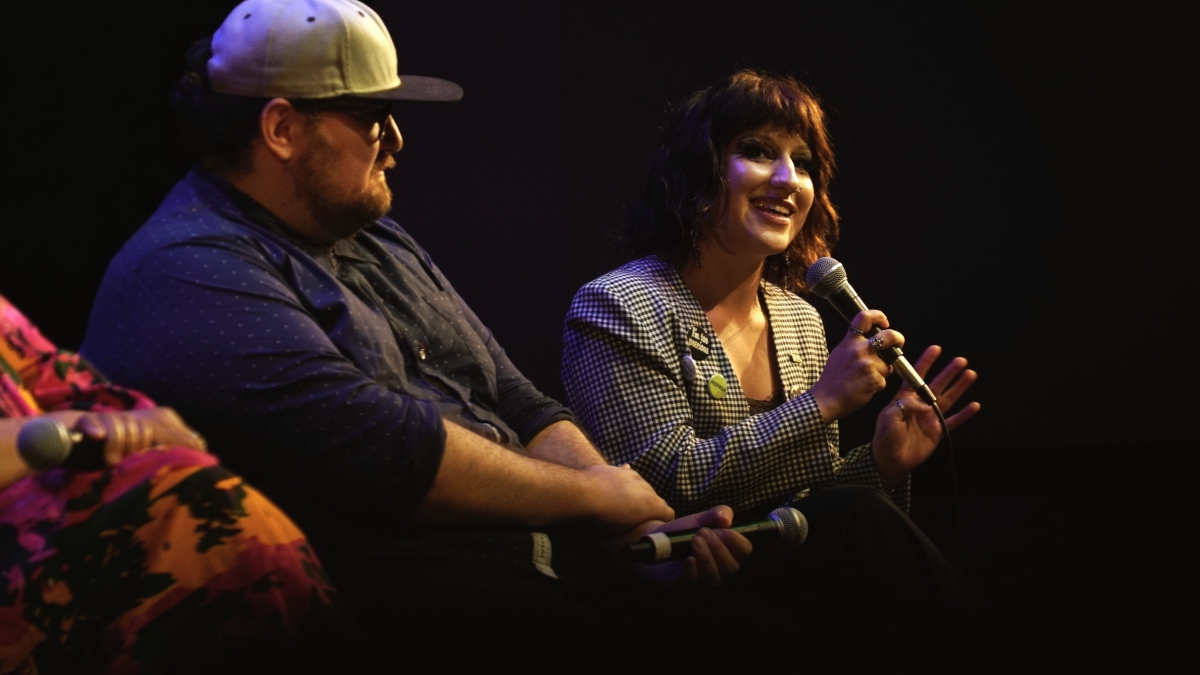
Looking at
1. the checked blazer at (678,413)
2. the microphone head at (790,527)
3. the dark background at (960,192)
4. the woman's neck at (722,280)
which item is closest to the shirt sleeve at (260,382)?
the microphone head at (790,527)

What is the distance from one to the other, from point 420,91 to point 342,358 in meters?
0.48

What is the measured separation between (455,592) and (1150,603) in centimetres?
162

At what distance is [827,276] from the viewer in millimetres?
1975

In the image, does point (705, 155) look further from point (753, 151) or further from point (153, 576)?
point (153, 576)

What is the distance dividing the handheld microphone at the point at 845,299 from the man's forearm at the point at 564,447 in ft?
1.77

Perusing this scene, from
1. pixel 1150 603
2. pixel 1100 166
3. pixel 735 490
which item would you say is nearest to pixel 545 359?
pixel 735 490

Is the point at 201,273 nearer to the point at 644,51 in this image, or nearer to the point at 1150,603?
the point at 1150,603

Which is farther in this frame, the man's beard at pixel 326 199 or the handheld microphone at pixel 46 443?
the man's beard at pixel 326 199

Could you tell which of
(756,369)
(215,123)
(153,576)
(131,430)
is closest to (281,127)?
(215,123)

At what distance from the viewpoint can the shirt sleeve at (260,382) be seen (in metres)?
1.28

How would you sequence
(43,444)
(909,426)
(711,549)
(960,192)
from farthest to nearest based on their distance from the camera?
1. (960,192)
2. (909,426)
3. (711,549)
4. (43,444)

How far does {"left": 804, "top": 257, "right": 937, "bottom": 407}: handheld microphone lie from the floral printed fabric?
1.15 meters

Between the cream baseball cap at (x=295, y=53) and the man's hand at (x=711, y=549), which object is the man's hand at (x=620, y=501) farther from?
the cream baseball cap at (x=295, y=53)

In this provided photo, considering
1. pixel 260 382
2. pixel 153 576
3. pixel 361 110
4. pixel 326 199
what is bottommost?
pixel 153 576
